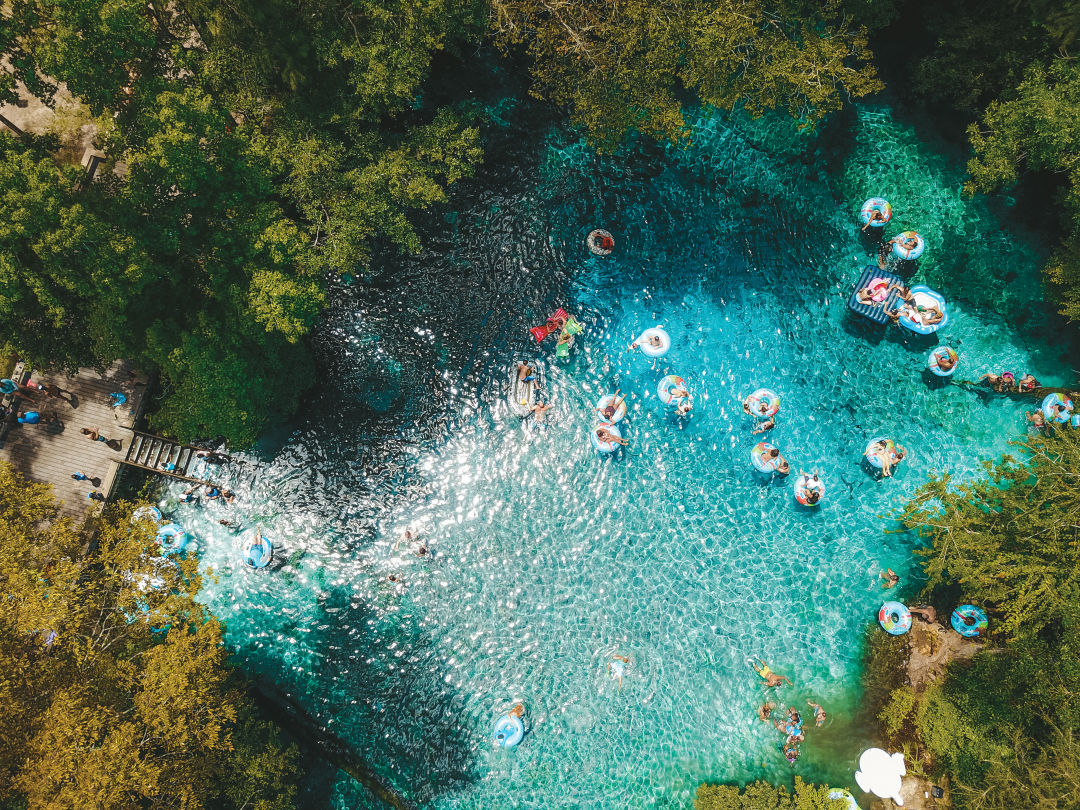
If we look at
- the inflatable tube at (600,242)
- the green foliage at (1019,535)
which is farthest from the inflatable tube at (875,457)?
the inflatable tube at (600,242)

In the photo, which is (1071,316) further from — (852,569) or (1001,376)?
(852,569)

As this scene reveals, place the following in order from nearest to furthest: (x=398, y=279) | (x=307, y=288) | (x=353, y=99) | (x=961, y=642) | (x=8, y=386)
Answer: (x=307, y=288)
(x=353, y=99)
(x=8, y=386)
(x=961, y=642)
(x=398, y=279)

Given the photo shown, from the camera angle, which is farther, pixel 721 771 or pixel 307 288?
pixel 721 771

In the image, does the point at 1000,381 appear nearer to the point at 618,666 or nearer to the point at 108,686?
the point at 618,666

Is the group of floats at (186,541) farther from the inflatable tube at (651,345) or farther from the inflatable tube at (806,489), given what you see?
the inflatable tube at (806,489)

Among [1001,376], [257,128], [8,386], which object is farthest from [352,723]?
[1001,376]

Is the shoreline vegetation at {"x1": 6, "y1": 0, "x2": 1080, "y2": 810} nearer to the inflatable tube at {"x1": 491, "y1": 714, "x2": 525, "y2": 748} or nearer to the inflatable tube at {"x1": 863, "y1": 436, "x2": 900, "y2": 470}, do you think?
the inflatable tube at {"x1": 863, "y1": 436, "x2": 900, "y2": 470}

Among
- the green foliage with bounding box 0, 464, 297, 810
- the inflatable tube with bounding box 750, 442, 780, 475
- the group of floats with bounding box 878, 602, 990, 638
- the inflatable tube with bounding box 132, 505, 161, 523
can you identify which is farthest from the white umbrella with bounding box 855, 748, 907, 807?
the inflatable tube with bounding box 132, 505, 161, 523
